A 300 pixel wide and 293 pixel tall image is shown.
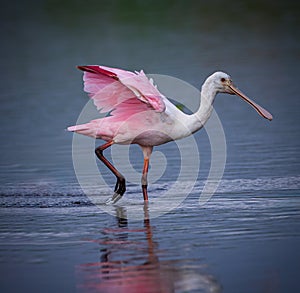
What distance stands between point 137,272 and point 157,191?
12.0 feet

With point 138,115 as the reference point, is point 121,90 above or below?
above

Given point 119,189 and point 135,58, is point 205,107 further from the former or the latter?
point 135,58

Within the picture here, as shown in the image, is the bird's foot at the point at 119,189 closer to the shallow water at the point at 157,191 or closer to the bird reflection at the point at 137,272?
the shallow water at the point at 157,191

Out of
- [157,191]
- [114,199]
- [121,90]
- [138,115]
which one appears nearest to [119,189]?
[114,199]

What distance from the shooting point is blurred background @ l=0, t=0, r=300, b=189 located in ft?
48.3

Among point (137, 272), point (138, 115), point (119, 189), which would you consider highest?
point (138, 115)

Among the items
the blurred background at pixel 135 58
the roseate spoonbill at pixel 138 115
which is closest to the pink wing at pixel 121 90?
the roseate spoonbill at pixel 138 115

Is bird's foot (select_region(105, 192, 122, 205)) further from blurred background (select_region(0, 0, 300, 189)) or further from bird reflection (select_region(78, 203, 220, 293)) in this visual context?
bird reflection (select_region(78, 203, 220, 293))

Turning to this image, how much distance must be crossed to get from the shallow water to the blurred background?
52 millimetres

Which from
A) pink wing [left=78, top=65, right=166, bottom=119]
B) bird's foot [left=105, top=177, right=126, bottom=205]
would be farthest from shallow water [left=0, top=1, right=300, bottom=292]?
pink wing [left=78, top=65, right=166, bottom=119]

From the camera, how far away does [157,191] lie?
38.9ft

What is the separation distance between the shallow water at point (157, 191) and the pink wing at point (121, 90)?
97 cm

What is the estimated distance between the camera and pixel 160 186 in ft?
39.8

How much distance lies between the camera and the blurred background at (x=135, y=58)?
14727 mm
